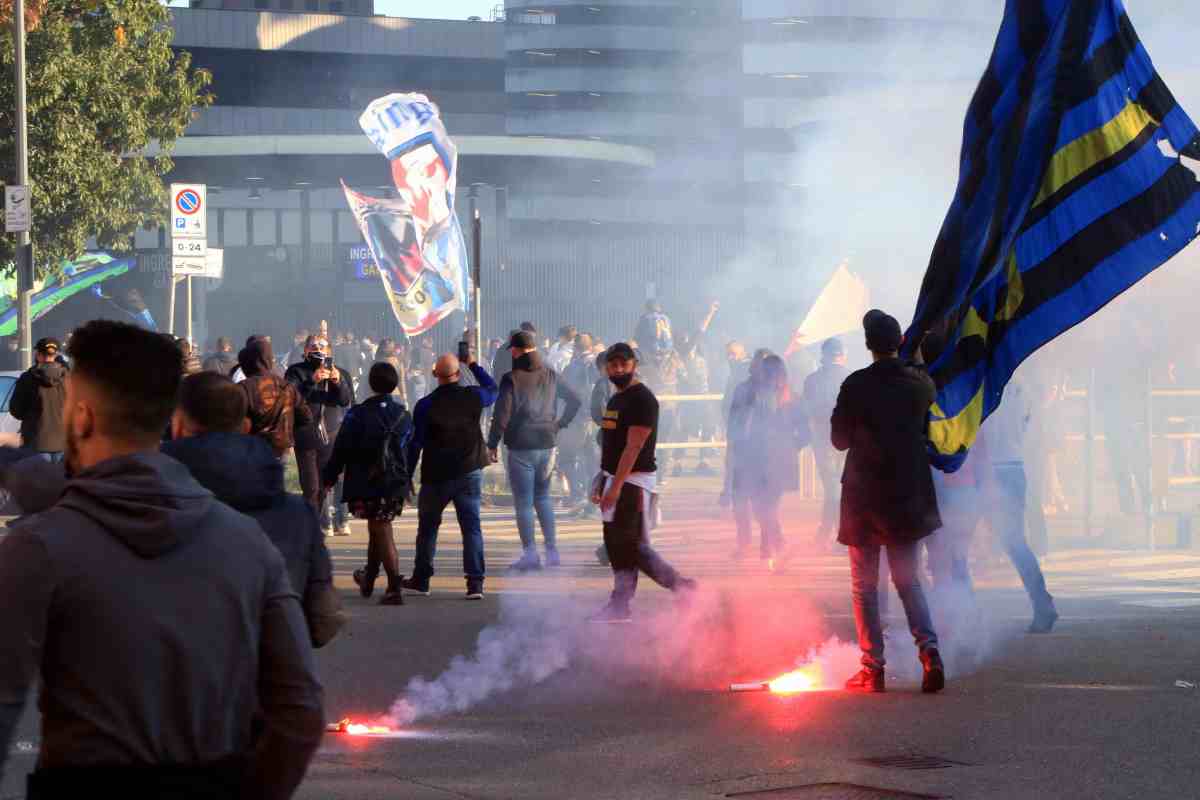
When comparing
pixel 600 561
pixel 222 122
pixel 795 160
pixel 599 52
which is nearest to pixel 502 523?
pixel 600 561

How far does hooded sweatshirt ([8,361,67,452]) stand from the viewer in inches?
618

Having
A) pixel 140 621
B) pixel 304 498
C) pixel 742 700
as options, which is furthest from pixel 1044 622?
pixel 140 621

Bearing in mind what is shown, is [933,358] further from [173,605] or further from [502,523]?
[502,523]

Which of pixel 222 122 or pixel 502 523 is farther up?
pixel 222 122

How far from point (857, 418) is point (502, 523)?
33.5 ft

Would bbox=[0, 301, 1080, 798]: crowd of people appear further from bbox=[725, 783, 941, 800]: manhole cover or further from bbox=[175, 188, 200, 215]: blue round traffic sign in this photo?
bbox=[725, 783, 941, 800]: manhole cover

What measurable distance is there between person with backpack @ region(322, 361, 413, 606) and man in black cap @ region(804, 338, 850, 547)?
13.6 ft

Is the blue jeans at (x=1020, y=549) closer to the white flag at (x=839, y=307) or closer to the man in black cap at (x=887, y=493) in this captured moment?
the man in black cap at (x=887, y=493)

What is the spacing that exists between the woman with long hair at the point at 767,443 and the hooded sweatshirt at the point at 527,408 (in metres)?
1.37

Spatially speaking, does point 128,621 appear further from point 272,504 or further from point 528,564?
point 528,564

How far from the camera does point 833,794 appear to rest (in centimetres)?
654

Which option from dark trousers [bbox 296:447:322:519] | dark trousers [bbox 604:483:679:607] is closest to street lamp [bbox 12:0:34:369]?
dark trousers [bbox 296:447:322:519]

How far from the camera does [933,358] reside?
29.3ft

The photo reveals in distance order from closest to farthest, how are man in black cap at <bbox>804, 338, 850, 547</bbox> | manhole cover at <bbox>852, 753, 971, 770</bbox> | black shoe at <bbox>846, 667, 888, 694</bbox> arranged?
manhole cover at <bbox>852, 753, 971, 770</bbox> → black shoe at <bbox>846, 667, 888, 694</bbox> → man in black cap at <bbox>804, 338, 850, 547</bbox>
